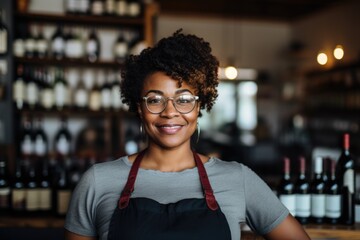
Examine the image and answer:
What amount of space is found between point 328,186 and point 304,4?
5091mm

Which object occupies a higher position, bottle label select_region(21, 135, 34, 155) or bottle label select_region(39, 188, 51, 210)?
bottle label select_region(21, 135, 34, 155)

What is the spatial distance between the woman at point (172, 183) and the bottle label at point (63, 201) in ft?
3.10

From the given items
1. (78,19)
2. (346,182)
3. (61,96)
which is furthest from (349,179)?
(78,19)

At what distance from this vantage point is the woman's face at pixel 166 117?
142cm

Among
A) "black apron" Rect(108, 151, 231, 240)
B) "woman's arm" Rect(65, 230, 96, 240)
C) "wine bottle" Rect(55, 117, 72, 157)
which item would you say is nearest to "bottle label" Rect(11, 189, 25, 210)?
"woman's arm" Rect(65, 230, 96, 240)

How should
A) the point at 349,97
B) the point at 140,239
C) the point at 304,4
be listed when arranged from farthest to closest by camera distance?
the point at 304,4 < the point at 349,97 < the point at 140,239

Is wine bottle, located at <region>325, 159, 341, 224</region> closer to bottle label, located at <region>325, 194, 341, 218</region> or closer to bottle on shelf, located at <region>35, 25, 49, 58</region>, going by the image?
bottle label, located at <region>325, 194, 341, 218</region>

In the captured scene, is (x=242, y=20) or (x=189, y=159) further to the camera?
(x=242, y=20)

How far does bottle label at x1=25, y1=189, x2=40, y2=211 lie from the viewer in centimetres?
240

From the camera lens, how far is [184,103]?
1440 mm

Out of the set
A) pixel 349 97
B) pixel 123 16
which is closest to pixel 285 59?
pixel 349 97

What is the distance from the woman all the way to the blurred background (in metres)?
0.26

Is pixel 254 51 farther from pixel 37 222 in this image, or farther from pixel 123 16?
pixel 37 222

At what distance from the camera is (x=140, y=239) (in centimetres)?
131
